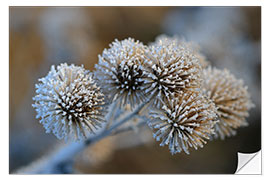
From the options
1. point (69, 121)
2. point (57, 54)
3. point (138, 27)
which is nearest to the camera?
point (69, 121)

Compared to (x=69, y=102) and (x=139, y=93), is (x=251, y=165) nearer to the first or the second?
(x=139, y=93)

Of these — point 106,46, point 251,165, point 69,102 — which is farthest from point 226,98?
point 106,46

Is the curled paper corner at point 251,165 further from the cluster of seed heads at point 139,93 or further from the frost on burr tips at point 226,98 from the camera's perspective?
the cluster of seed heads at point 139,93

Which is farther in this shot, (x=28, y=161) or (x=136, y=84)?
(x=28, y=161)

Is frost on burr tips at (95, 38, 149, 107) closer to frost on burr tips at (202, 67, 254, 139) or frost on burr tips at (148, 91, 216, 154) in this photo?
frost on burr tips at (148, 91, 216, 154)

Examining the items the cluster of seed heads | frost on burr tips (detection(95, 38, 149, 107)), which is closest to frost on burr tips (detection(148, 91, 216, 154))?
the cluster of seed heads
